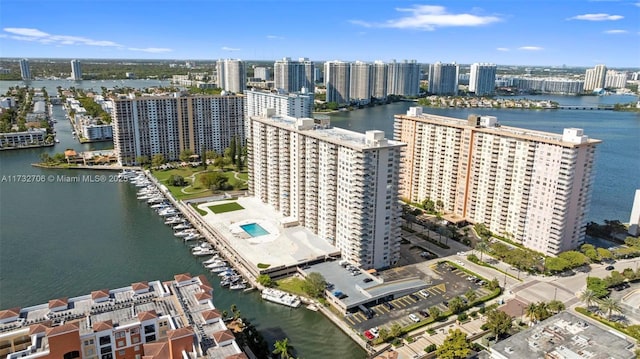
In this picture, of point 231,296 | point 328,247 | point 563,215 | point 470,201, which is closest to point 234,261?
point 231,296

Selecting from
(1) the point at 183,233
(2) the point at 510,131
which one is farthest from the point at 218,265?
(2) the point at 510,131

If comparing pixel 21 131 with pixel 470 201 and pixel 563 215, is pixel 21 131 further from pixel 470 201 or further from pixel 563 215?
pixel 563 215

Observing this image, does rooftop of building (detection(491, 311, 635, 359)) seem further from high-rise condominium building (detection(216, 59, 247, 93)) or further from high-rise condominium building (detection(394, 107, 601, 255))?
high-rise condominium building (detection(216, 59, 247, 93))

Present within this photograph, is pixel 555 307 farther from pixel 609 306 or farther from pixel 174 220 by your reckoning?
pixel 174 220

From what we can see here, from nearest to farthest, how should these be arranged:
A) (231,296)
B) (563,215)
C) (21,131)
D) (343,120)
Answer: (231,296) → (563,215) → (21,131) → (343,120)

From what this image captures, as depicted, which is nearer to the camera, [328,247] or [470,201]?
[328,247]
